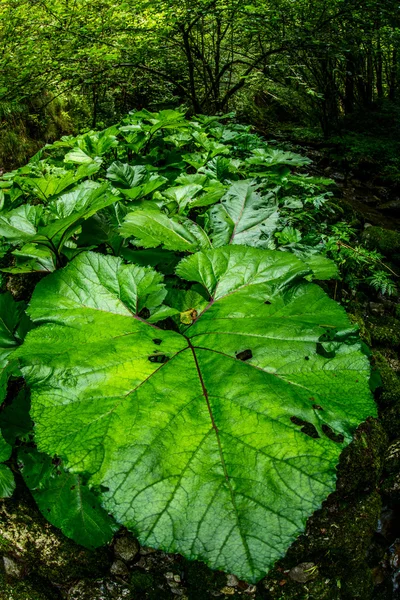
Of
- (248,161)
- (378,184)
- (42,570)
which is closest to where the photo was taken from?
(42,570)

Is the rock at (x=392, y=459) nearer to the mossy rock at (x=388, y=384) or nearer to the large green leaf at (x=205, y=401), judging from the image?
the mossy rock at (x=388, y=384)

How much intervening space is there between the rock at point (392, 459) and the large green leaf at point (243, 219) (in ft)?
3.75

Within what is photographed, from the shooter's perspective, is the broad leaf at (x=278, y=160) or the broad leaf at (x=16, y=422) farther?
the broad leaf at (x=278, y=160)

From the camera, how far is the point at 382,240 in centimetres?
337

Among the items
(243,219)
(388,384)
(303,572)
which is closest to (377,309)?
(388,384)

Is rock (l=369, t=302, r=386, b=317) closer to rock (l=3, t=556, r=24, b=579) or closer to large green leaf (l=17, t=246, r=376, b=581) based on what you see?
large green leaf (l=17, t=246, r=376, b=581)

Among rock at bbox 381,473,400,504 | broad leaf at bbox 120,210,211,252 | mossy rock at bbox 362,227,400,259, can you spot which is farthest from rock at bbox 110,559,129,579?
mossy rock at bbox 362,227,400,259

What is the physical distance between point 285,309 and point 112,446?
507 mm

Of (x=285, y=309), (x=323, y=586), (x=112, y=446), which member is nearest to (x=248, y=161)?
(x=285, y=309)

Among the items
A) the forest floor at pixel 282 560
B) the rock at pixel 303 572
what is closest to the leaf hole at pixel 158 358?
the forest floor at pixel 282 560

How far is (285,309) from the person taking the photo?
0.96m

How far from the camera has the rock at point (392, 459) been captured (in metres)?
1.71

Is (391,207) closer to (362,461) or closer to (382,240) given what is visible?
(382,240)

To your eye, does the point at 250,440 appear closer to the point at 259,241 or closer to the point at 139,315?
the point at 139,315
